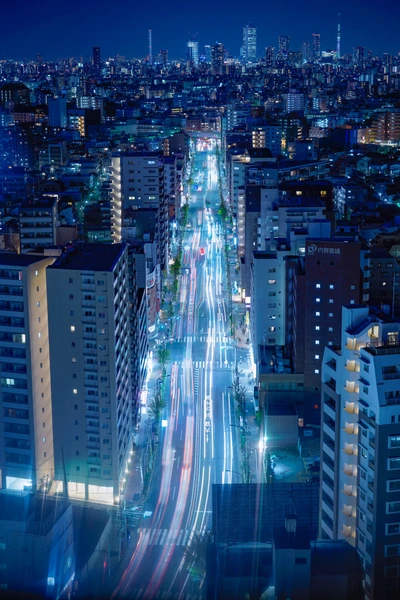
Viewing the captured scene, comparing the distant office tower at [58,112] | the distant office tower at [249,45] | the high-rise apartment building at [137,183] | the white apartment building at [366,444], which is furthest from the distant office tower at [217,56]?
the white apartment building at [366,444]

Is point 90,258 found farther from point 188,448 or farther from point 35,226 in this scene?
point 35,226

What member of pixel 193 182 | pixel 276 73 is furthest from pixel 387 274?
pixel 276 73

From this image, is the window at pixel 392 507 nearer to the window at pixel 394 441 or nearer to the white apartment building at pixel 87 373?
the window at pixel 394 441

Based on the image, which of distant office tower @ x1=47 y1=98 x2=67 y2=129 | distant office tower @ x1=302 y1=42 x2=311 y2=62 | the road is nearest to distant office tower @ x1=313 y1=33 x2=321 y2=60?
distant office tower @ x1=302 y1=42 x2=311 y2=62

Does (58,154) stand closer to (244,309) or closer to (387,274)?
(244,309)

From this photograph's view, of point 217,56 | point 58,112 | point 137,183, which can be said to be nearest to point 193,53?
point 217,56

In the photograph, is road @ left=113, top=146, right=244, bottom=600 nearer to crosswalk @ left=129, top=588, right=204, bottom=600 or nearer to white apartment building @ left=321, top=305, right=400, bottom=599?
crosswalk @ left=129, top=588, right=204, bottom=600
